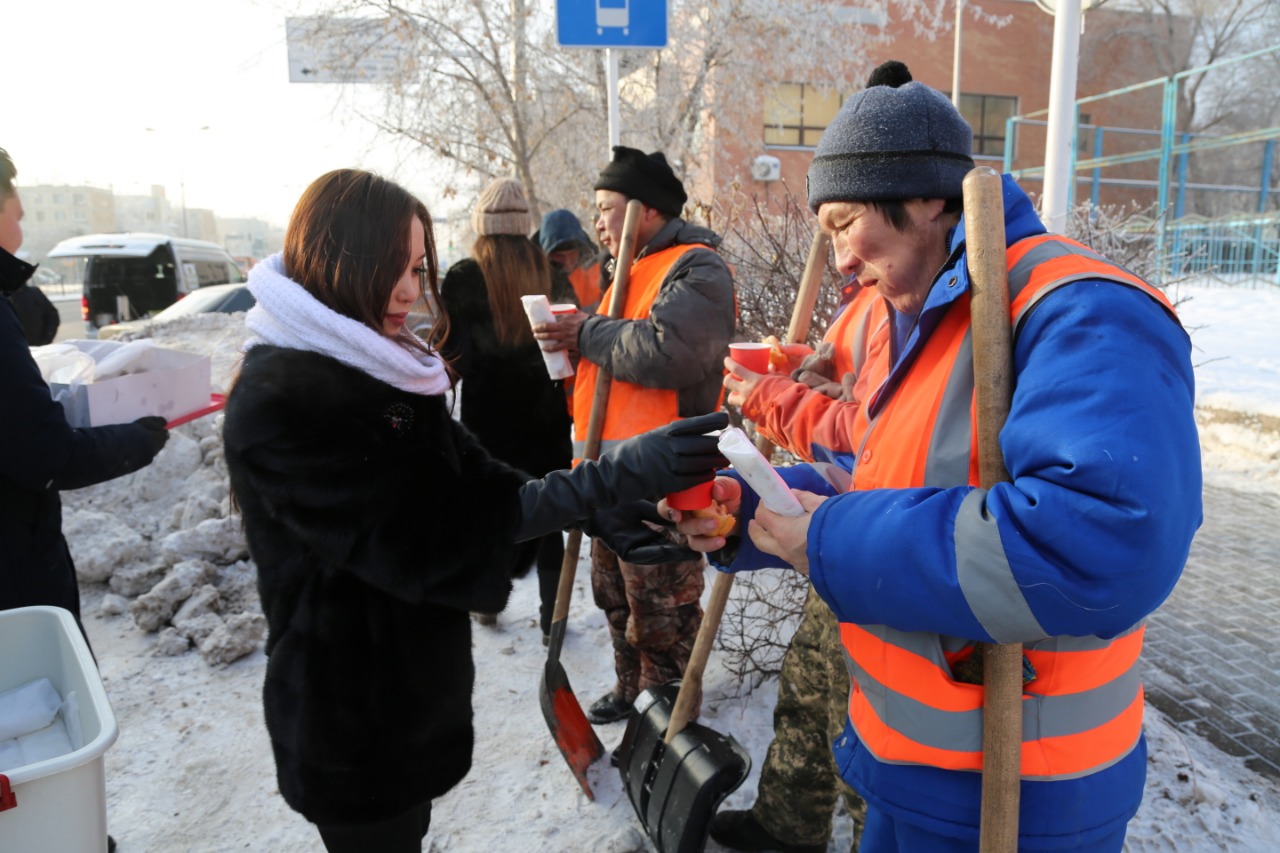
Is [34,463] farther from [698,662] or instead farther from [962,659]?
[962,659]

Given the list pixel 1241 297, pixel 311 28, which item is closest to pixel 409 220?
pixel 311 28

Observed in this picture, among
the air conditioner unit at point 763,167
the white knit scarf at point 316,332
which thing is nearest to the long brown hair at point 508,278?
the white knit scarf at point 316,332

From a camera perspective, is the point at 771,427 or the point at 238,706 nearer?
the point at 771,427

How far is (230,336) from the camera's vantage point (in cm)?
934

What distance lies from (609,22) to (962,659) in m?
4.38

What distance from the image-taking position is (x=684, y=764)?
2473 mm

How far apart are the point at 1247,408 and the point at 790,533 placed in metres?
7.13

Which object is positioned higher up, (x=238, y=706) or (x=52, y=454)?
(x=52, y=454)

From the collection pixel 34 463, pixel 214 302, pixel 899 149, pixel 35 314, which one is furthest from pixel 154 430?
pixel 214 302

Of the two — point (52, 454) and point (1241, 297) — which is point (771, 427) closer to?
point (52, 454)

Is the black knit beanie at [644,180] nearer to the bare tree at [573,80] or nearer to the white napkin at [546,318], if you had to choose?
the white napkin at [546,318]

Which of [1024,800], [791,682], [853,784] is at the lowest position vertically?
Result: [791,682]

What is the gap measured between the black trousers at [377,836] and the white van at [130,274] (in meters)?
17.4

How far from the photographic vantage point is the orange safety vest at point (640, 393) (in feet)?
10.6
